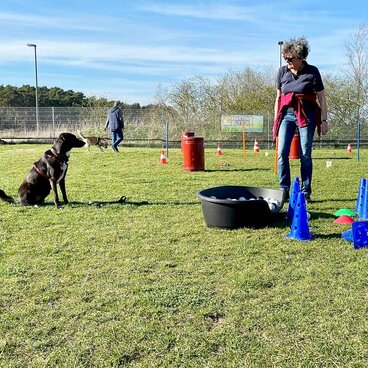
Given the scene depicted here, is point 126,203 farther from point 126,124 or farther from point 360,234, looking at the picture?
point 126,124

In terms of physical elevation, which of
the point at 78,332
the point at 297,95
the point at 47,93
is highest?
the point at 47,93

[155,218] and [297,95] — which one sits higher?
[297,95]

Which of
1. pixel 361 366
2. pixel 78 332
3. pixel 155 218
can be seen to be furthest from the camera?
pixel 155 218

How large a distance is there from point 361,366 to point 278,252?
5.45 ft

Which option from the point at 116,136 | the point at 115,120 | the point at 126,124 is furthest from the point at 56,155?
the point at 126,124

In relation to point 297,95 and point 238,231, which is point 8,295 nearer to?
point 238,231

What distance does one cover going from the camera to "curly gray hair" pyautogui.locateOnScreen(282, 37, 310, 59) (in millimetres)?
4926

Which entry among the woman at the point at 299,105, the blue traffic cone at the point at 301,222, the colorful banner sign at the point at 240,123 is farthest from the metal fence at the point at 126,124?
the blue traffic cone at the point at 301,222

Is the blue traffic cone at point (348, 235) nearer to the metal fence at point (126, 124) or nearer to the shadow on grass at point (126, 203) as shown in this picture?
the shadow on grass at point (126, 203)

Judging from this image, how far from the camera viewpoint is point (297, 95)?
5.14 m

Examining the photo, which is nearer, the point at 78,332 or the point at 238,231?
the point at 78,332

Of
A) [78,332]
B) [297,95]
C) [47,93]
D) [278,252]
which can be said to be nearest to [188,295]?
[78,332]

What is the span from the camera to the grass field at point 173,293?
6.95 ft

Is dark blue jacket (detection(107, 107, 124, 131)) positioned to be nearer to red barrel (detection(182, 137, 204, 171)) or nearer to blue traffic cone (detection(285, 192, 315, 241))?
red barrel (detection(182, 137, 204, 171))
